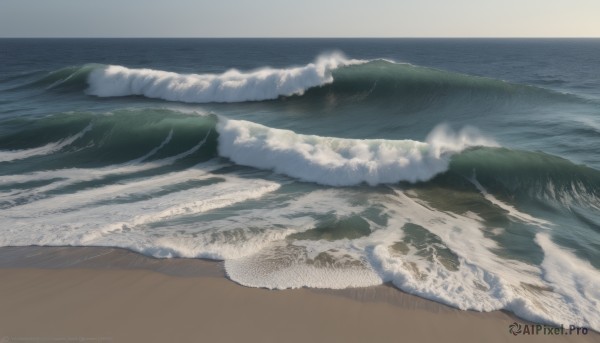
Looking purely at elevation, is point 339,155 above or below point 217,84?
below

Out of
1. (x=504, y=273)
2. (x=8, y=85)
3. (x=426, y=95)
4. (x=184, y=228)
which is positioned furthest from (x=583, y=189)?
(x=8, y=85)

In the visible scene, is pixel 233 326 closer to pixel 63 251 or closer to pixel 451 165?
pixel 63 251

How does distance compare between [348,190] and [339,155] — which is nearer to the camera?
[348,190]

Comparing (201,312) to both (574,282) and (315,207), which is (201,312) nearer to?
(315,207)

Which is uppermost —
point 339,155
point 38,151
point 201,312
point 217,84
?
point 217,84

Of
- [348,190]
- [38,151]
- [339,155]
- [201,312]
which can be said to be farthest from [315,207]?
[38,151]

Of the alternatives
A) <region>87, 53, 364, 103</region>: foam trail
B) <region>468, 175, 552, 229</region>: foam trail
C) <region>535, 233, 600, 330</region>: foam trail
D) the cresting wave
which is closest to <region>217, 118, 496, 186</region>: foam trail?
the cresting wave
